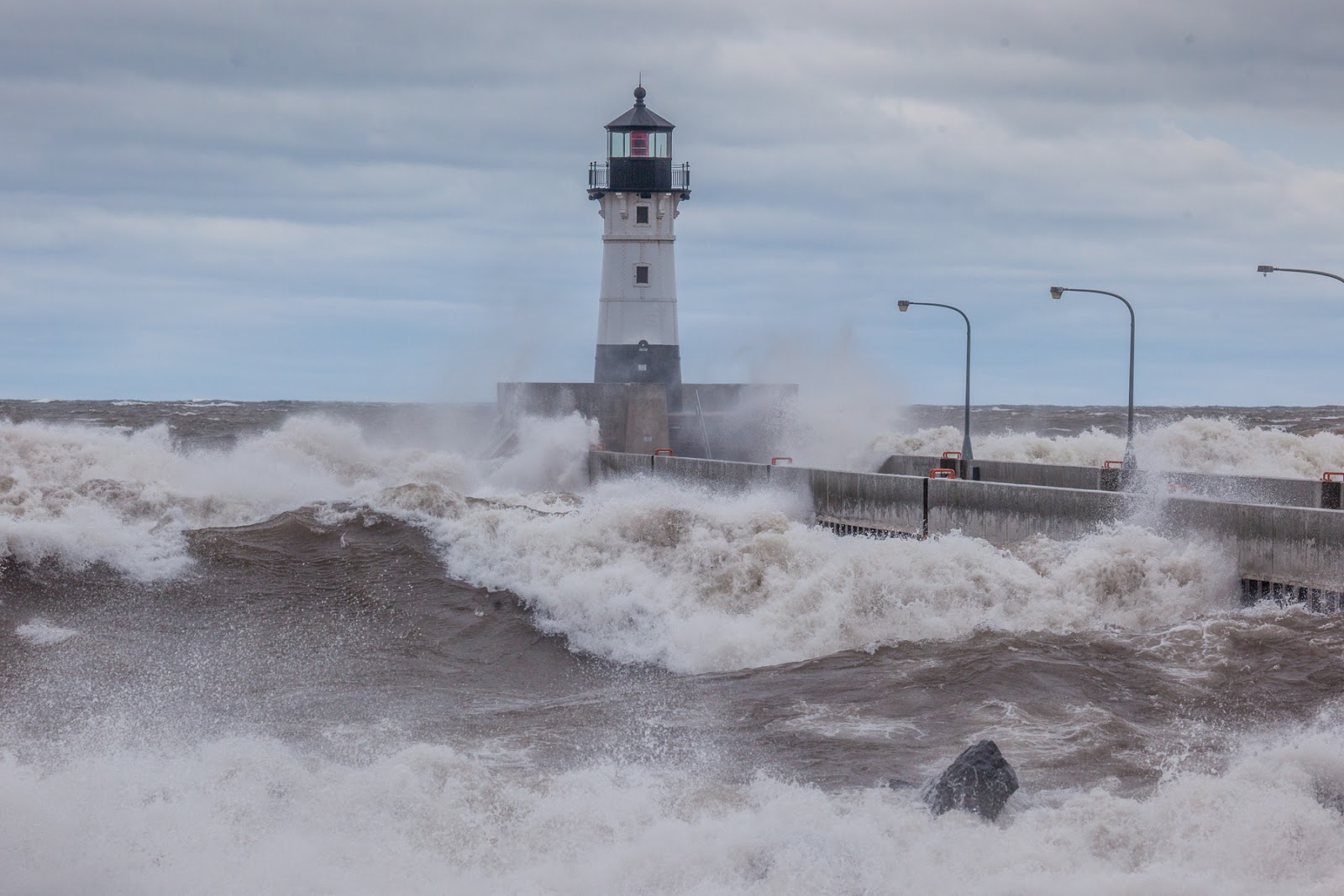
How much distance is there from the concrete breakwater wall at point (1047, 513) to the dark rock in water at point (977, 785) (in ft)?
18.5

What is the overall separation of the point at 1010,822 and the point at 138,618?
31.4 feet

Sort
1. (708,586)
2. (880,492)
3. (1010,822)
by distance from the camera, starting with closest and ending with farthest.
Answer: (1010,822), (708,586), (880,492)

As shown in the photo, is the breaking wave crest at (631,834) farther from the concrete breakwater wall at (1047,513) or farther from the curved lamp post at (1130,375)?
the curved lamp post at (1130,375)

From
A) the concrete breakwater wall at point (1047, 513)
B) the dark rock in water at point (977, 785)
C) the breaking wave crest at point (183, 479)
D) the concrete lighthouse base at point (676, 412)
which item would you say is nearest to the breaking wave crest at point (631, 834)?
the dark rock in water at point (977, 785)

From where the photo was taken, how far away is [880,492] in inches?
672

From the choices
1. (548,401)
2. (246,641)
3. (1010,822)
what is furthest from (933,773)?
(548,401)

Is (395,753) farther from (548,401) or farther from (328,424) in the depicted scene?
(328,424)

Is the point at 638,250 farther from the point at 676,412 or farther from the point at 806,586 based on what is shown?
the point at 806,586

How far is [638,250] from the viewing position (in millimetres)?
27266

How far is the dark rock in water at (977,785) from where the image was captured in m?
7.09

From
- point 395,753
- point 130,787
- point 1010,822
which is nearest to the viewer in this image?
point 1010,822

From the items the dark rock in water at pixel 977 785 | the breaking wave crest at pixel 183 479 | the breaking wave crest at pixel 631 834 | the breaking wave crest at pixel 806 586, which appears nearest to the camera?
the breaking wave crest at pixel 631 834

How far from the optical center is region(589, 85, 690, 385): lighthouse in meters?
27.2

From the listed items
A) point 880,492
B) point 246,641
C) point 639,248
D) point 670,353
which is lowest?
point 246,641
